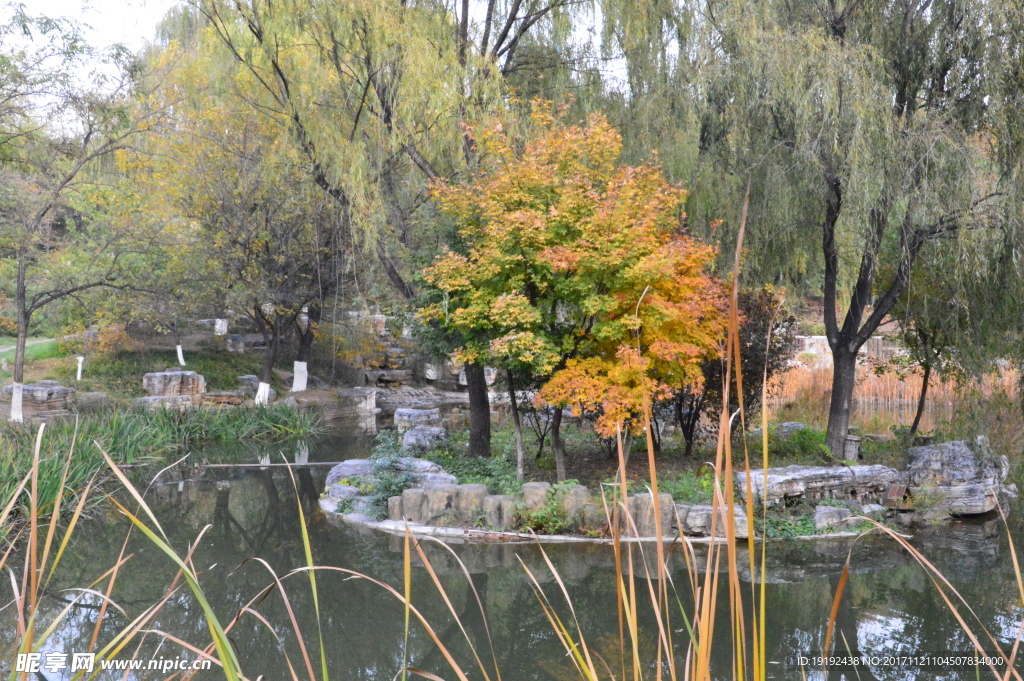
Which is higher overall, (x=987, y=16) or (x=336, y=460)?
(x=987, y=16)

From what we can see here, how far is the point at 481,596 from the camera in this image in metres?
5.71

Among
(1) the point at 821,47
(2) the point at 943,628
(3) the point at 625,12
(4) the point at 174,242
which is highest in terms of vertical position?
(3) the point at 625,12

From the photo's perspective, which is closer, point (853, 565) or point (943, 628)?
point (943, 628)

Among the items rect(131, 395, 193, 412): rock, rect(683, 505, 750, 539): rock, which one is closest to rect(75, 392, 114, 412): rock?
rect(131, 395, 193, 412): rock

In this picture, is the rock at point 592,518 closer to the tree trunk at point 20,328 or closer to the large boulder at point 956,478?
the large boulder at point 956,478

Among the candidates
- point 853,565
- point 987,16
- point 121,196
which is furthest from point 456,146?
point 121,196

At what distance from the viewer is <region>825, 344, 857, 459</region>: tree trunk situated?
9031 mm

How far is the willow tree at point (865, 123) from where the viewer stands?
23.7ft

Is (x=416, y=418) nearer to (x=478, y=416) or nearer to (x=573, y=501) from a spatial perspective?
(x=478, y=416)

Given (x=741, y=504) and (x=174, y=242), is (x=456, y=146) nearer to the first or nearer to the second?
(x=741, y=504)

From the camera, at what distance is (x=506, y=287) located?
7.89 m

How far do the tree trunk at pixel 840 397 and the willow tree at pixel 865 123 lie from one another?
0.11 metres

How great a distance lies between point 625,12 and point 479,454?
19.5ft

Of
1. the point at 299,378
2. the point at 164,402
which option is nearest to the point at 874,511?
the point at 164,402
